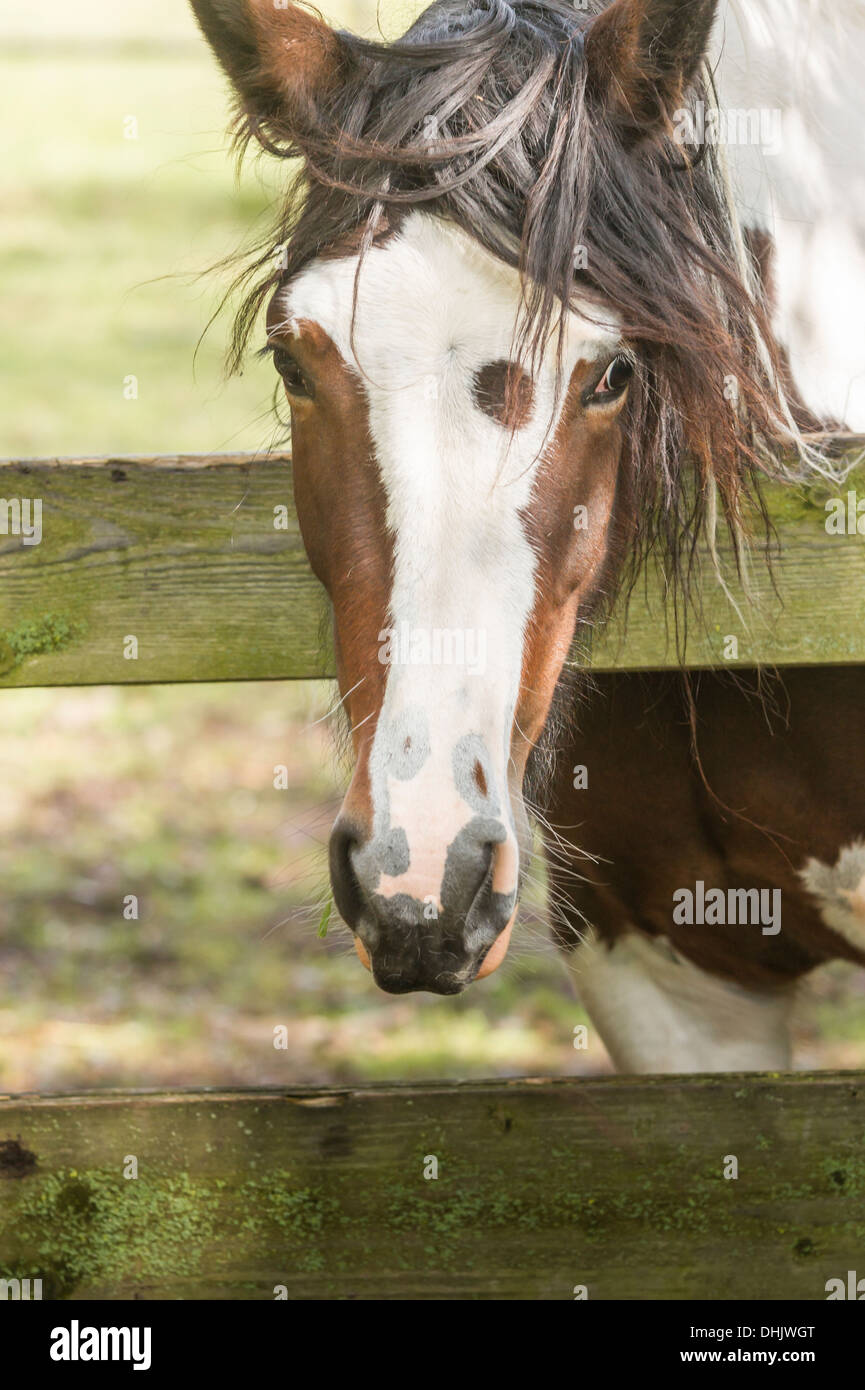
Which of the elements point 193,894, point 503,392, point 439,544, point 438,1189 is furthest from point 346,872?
point 193,894

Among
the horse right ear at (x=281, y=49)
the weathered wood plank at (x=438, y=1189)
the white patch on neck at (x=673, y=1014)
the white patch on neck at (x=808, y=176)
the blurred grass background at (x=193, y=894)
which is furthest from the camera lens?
the blurred grass background at (x=193, y=894)

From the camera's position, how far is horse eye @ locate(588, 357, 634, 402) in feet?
5.63

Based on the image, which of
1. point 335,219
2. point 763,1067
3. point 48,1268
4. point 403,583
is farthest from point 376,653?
point 763,1067

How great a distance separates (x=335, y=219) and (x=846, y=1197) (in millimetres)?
1666

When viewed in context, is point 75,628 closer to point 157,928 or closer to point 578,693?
point 578,693

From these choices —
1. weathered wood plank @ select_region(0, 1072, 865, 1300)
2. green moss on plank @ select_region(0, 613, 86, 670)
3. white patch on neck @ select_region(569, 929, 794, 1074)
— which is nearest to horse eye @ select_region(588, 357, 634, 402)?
green moss on plank @ select_region(0, 613, 86, 670)

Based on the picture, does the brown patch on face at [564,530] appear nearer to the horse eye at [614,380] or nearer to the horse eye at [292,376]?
the horse eye at [614,380]

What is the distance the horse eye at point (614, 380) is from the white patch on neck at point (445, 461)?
0.10 ft

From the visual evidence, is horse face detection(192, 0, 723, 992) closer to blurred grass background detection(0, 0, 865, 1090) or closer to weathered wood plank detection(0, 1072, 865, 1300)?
blurred grass background detection(0, 0, 865, 1090)

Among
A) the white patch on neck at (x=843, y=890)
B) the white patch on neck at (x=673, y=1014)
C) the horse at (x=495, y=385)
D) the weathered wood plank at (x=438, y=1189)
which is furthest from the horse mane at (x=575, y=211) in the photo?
the white patch on neck at (x=673, y=1014)

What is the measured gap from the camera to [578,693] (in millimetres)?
1992

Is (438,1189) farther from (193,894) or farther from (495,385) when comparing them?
(193,894)

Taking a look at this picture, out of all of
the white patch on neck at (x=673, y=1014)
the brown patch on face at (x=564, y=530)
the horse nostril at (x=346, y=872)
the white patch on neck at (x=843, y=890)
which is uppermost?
the brown patch on face at (x=564, y=530)

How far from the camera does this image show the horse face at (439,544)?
57.1 inches
